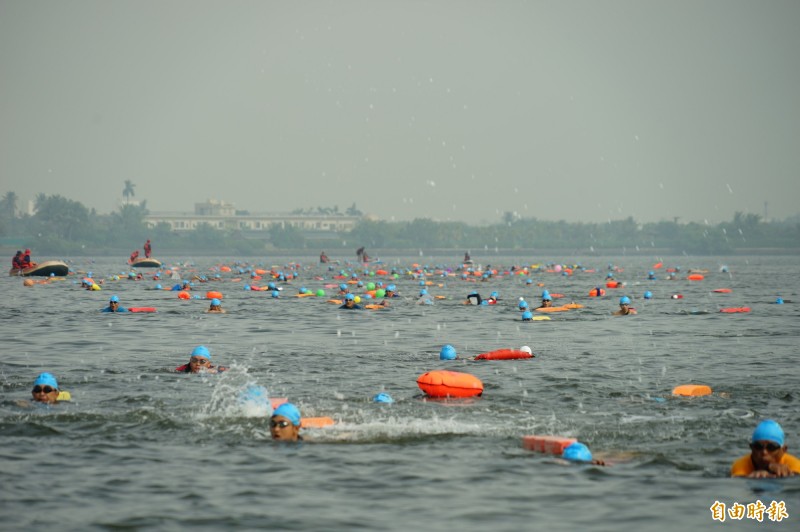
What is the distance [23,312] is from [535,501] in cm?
3312

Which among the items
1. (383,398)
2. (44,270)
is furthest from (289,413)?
(44,270)

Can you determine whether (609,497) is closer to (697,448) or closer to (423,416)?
(697,448)

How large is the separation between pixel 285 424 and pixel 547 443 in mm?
3784

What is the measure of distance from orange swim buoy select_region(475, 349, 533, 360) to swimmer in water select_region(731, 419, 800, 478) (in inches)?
505

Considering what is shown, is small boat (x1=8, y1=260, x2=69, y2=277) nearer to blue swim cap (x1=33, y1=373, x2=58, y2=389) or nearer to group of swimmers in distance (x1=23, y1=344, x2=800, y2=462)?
blue swim cap (x1=33, y1=373, x2=58, y2=389)

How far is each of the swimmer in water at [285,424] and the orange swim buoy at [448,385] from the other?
4404 mm

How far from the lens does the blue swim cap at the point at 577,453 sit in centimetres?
1376

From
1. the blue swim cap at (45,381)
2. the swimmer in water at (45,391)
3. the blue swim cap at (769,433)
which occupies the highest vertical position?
the blue swim cap at (769,433)

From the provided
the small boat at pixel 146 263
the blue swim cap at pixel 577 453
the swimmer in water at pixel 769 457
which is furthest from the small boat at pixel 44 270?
the swimmer in water at pixel 769 457

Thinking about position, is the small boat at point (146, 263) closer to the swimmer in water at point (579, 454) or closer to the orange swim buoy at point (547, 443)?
the orange swim buoy at point (547, 443)

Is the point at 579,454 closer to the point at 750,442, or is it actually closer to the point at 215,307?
the point at 750,442

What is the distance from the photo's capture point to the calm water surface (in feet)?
38.1

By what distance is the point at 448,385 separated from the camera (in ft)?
63.0

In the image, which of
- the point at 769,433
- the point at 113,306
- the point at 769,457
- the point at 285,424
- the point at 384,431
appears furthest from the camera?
the point at 113,306
